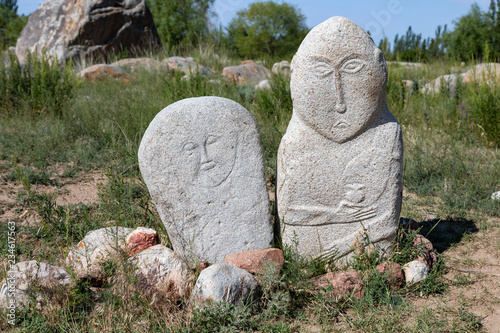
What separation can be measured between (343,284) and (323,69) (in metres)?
1.39

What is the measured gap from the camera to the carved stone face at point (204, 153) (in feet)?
9.59

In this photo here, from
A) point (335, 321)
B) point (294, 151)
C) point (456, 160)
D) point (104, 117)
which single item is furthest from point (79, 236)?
point (456, 160)

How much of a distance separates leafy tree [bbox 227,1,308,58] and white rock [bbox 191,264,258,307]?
807 inches

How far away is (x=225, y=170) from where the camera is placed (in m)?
2.99

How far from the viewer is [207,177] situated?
Answer: 9.79ft

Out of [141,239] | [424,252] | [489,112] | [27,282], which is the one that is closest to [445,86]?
[489,112]

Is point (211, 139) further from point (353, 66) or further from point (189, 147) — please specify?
point (353, 66)

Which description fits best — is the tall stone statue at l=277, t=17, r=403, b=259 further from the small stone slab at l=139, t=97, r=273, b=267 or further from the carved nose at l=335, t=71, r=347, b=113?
the small stone slab at l=139, t=97, r=273, b=267

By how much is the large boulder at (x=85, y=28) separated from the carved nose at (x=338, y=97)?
11.0 metres

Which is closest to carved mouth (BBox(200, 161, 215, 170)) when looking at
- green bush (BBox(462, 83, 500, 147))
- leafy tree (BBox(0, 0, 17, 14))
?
green bush (BBox(462, 83, 500, 147))

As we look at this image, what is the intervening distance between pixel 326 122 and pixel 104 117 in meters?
4.24

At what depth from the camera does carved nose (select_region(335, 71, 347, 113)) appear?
2855 millimetres

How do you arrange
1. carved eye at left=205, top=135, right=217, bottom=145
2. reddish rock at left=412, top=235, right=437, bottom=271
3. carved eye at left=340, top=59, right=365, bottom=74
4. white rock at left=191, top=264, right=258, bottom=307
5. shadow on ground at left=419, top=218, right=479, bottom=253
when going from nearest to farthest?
white rock at left=191, top=264, right=258, bottom=307 < carved eye at left=340, top=59, right=365, bottom=74 < carved eye at left=205, top=135, right=217, bottom=145 < reddish rock at left=412, top=235, right=437, bottom=271 < shadow on ground at left=419, top=218, right=479, bottom=253

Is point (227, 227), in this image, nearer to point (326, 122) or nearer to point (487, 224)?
point (326, 122)
